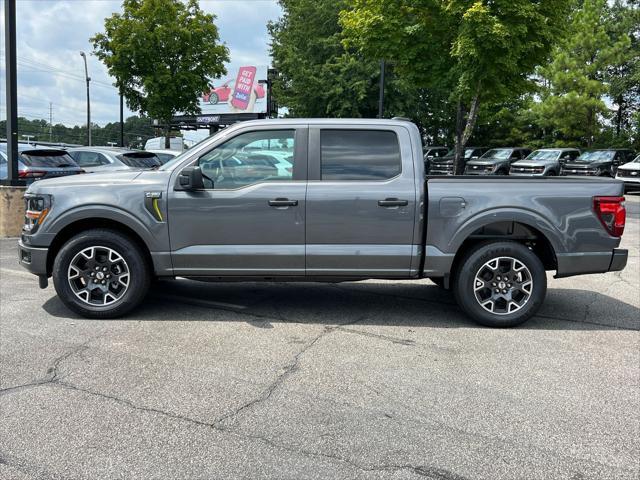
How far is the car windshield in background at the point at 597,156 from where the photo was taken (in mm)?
25850

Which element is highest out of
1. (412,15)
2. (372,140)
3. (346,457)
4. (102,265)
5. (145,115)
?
(412,15)

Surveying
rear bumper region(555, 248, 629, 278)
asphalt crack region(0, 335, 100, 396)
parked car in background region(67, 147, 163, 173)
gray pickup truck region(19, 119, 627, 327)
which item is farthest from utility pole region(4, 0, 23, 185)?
rear bumper region(555, 248, 629, 278)

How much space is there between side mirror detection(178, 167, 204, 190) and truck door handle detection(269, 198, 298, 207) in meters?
0.67

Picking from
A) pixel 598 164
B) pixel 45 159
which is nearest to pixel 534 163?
pixel 598 164

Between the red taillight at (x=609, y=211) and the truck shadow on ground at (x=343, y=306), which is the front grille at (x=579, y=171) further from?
the red taillight at (x=609, y=211)

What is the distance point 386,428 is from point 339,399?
468mm

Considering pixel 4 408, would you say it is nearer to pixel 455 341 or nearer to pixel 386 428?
pixel 386 428

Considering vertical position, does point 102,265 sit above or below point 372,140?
below

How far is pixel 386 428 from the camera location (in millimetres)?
3334

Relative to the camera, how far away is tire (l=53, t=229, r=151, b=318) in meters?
5.31

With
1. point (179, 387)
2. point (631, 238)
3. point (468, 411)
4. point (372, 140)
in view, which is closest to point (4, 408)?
point (179, 387)

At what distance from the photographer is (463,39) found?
14.2 metres

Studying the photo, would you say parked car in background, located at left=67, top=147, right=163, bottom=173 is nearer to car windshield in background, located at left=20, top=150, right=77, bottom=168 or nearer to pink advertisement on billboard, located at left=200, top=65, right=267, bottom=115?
car windshield in background, located at left=20, top=150, right=77, bottom=168

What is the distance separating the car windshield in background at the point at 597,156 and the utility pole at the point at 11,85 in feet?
78.2
